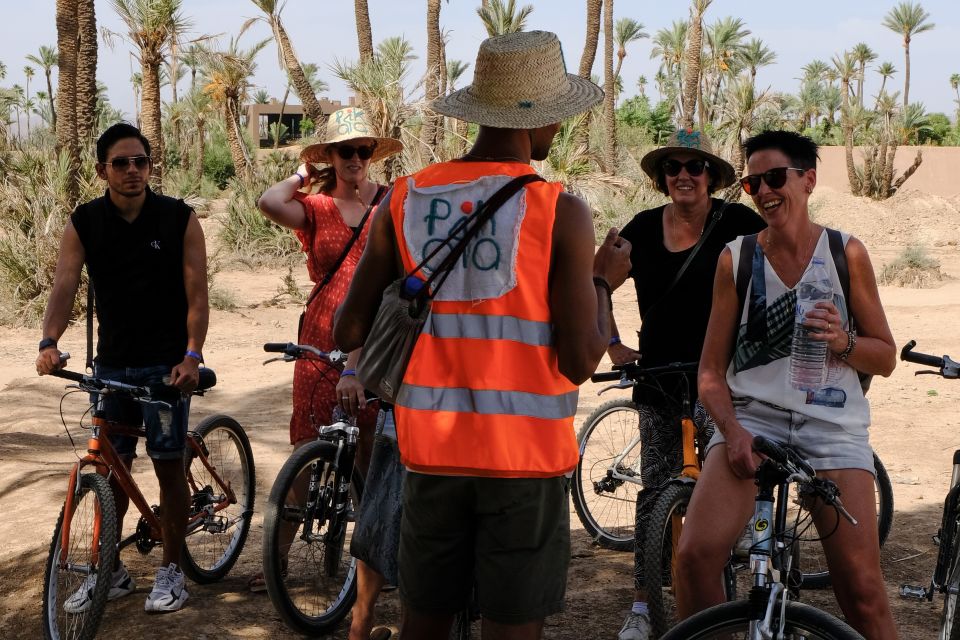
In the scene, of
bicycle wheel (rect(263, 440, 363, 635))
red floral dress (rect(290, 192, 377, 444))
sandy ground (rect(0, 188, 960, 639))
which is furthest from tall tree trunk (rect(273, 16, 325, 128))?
bicycle wheel (rect(263, 440, 363, 635))

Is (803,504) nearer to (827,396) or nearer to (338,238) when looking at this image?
(827,396)

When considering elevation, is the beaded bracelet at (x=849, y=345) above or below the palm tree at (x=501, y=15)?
below

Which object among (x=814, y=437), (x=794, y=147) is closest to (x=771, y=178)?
(x=794, y=147)

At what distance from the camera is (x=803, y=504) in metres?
3.15

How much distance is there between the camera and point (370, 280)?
2.74 metres

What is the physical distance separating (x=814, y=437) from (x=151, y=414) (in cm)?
275

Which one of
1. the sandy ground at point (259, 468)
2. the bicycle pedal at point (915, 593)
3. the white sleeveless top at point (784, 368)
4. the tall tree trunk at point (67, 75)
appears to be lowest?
the sandy ground at point (259, 468)

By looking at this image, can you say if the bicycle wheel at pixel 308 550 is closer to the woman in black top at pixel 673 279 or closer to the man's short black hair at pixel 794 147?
the woman in black top at pixel 673 279

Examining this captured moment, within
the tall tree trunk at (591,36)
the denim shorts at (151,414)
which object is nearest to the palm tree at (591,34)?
the tall tree trunk at (591,36)

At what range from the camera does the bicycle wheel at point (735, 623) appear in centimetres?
261

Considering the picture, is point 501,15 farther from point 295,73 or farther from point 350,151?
point 350,151

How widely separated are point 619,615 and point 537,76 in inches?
116

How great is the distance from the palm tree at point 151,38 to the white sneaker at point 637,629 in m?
18.0

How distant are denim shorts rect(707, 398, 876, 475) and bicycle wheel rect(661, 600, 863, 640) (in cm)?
61
